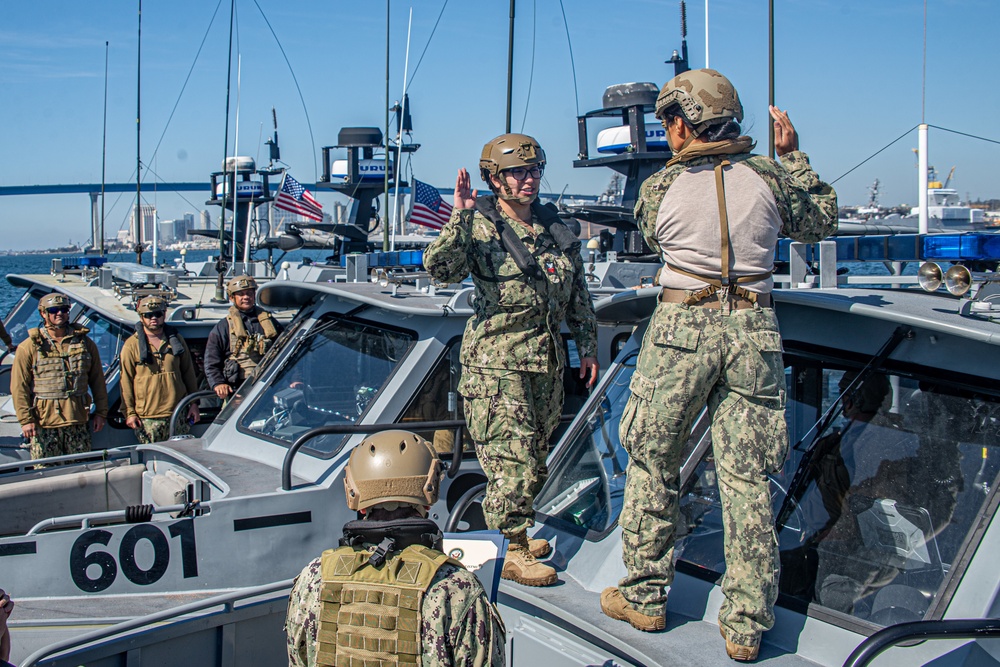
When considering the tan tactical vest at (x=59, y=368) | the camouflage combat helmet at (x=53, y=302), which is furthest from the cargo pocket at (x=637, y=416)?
the camouflage combat helmet at (x=53, y=302)

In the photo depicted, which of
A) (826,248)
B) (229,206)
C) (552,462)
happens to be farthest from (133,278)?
(229,206)

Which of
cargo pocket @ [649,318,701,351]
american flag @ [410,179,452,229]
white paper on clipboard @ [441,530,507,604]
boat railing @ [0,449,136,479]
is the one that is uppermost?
american flag @ [410,179,452,229]

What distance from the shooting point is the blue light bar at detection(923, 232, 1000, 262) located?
3873mm

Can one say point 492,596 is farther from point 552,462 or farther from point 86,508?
point 86,508

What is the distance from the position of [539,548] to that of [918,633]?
1.82 m

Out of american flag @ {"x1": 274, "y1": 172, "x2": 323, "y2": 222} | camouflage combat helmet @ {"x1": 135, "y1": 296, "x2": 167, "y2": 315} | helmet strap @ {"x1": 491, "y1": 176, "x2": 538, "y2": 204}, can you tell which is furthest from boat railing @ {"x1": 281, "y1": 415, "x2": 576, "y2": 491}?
american flag @ {"x1": 274, "y1": 172, "x2": 323, "y2": 222}

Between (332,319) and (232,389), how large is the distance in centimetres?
179

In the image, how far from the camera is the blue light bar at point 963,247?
3873 millimetres

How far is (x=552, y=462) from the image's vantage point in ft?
16.0

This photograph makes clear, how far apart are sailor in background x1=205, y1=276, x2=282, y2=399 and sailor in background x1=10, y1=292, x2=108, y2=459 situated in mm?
1126

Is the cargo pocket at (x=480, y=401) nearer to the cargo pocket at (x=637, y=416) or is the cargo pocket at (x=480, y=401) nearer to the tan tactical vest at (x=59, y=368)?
the cargo pocket at (x=637, y=416)

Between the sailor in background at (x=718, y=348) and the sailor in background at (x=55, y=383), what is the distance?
6485 mm

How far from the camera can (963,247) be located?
3945mm

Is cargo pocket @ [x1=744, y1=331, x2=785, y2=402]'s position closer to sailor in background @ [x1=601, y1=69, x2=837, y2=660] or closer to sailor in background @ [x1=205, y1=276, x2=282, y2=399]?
sailor in background @ [x1=601, y1=69, x2=837, y2=660]
